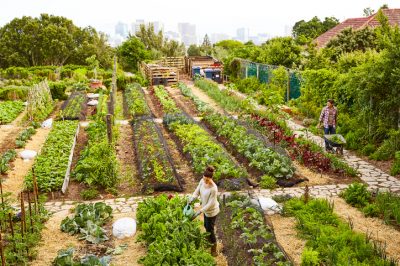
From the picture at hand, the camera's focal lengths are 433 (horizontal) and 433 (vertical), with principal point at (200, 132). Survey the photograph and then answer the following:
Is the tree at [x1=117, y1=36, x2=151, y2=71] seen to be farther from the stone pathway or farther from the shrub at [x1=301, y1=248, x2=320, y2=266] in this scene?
the shrub at [x1=301, y1=248, x2=320, y2=266]

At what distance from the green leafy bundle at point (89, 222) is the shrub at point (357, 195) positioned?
4731 millimetres

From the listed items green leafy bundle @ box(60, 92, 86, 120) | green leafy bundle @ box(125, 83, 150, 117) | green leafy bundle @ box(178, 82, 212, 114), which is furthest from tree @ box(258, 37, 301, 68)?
green leafy bundle @ box(60, 92, 86, 120)

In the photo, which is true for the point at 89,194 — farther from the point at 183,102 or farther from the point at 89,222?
the point at 183,102

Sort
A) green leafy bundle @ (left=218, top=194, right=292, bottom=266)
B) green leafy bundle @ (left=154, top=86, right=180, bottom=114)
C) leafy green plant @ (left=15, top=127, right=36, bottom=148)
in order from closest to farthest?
green leafy bundle @ (left=218, top=194, right=292, bottom=266) → leafy green plant @ (left=15, top=127, right=36, bottom=148) → green leafy bundle @ (left=154, top=86, right=180, bottom=114)

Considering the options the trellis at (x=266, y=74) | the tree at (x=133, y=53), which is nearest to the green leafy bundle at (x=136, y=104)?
the trellis at (x=266, y=74)

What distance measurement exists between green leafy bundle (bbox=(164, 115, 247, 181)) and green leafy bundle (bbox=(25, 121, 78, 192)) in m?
3.21

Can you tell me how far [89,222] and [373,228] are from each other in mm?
4964

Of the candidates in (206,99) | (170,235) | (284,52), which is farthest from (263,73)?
(170,235)

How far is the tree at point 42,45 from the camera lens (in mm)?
47906

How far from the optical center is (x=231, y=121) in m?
14.6

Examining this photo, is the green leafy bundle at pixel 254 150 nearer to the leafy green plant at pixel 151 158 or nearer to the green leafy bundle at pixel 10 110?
the leafy green plant at pixel 151 158

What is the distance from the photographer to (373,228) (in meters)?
7.56

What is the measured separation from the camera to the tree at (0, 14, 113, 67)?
47906 millimetres

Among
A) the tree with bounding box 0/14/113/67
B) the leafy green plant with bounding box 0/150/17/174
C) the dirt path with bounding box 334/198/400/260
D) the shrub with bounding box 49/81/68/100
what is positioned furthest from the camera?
the tree with bounding box 0/14/113/67
